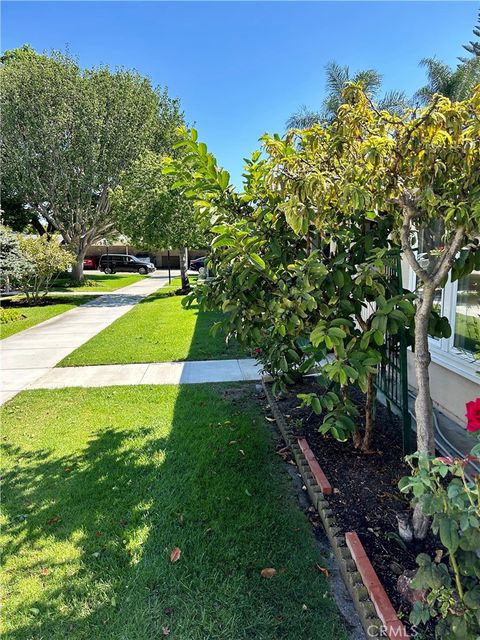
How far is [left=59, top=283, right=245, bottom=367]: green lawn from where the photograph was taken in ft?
24.0

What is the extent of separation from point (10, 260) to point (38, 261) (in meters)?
1.63

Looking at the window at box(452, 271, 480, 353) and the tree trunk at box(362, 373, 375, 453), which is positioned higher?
the window at box(452, 271, 480, 353)

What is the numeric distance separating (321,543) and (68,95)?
70.6 feet

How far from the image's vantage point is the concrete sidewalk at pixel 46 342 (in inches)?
251

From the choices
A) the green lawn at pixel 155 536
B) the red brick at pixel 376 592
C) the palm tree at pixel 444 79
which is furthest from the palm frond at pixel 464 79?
the red brick at pixel 376 592

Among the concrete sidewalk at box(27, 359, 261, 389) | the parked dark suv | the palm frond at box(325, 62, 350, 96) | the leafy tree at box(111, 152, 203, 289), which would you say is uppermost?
the palm frond at box(325, 62, 350, 96)

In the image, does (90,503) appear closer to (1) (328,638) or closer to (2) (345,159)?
(1) (328,638)

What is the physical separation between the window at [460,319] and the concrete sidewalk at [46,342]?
5.70m

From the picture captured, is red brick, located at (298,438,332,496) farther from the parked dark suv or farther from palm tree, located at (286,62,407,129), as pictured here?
the parked dark suv

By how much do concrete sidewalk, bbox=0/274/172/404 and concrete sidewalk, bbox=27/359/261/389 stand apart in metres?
0.37

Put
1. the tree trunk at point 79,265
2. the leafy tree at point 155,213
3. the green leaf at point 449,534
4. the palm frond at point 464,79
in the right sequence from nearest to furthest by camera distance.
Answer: the green leaf at point 449,534 → the palm frond at point 464,79 → the leafy tree at point 155,213 → the tree trunk at point 79,265

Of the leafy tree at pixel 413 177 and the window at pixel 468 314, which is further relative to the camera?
the window at pixel 468 314

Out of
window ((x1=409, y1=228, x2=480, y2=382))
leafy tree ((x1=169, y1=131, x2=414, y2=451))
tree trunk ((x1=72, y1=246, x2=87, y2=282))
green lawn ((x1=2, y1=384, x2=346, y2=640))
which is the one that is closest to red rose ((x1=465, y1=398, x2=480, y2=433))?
leafy tree ((x1=169, y1=131, x2=414, y2=451))

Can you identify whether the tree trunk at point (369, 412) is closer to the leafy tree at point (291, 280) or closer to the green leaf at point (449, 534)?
the leafy tree at point (291, 280)
